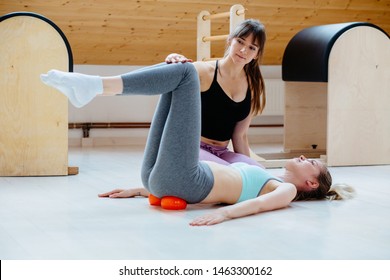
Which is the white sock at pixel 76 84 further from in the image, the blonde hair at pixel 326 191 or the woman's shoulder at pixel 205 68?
the blonde hair at pixel 326 191

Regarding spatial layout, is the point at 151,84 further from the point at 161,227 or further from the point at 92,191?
the point at 92,191

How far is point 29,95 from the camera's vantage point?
145 inches

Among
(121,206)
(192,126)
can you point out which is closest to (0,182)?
(121,206)

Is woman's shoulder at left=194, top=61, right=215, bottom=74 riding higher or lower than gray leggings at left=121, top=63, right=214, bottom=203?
higher

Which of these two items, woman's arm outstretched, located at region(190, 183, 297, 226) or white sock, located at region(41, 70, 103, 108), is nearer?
white sock, located at region(41, 70, 103, 108)

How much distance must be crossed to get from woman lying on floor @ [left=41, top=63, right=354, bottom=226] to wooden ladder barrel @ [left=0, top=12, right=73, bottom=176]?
1.15 m

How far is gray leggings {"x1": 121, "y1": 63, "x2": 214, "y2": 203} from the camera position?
2.53m

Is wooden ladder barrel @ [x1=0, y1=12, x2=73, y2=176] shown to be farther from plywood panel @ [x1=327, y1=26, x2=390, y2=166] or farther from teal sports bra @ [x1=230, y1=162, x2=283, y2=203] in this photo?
plywood panel @ [x1=327, y1=26, x2=390, y2=166]

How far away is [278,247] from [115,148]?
3.47 metres

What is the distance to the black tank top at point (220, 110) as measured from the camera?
306 cm

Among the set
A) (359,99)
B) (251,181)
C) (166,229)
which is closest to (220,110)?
(251,181)

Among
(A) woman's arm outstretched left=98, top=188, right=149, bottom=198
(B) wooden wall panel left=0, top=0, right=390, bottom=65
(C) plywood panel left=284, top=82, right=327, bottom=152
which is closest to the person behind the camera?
(A) woman's arm outstretched left=98, top=188, right=149, bottom=198

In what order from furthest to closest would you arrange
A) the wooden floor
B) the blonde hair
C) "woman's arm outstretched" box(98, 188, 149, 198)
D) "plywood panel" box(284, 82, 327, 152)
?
"plywood panel" box(284, 82, 327, 152), "woman's arm outstretched" box(98, 188, 149, 198), the blonde hair, the wooden floor

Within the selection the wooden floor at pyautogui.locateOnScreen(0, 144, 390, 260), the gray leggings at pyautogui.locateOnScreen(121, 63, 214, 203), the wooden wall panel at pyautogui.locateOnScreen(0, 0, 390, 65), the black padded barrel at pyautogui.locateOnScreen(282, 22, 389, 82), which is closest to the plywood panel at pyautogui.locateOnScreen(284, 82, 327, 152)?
the black padded barrel at pyautogui.locateOnScreen(282, 22, 389, 82)
